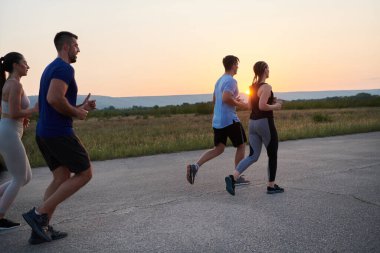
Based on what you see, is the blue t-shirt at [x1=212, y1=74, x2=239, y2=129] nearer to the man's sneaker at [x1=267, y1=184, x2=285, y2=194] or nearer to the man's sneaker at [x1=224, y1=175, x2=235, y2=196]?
the man's sneaker at [x1=224, y1=175, x2=235, y2=196]

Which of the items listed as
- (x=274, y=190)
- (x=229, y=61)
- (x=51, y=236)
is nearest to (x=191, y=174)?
(x=274, y=190)

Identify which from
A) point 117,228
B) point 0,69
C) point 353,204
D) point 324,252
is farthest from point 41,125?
point 353,204

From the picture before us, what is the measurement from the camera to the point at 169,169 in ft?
27.9

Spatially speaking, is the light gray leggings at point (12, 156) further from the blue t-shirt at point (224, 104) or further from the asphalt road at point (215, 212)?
the blue t-shirt at point (224, 104)

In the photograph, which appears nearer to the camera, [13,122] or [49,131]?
[49,131]

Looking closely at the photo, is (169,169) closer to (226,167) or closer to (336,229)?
(226,167)

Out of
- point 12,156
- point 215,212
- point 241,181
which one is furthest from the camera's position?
point 241,181

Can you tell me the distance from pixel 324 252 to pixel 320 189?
101 inches

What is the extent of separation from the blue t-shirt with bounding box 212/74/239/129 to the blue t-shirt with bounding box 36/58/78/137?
108 inches

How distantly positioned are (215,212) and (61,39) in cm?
255

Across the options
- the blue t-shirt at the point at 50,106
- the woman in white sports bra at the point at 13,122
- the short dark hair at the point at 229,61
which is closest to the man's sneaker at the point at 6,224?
the woman in white sports bra at the point at 13,122

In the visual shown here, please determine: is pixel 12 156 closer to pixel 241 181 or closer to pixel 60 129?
pixel 60 129

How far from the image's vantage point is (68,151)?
13.0 ft

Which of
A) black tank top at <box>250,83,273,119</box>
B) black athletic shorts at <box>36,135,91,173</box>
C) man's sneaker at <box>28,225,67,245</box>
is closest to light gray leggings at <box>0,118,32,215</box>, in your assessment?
black athletic shorts at <box>36,135,91,173</box>
